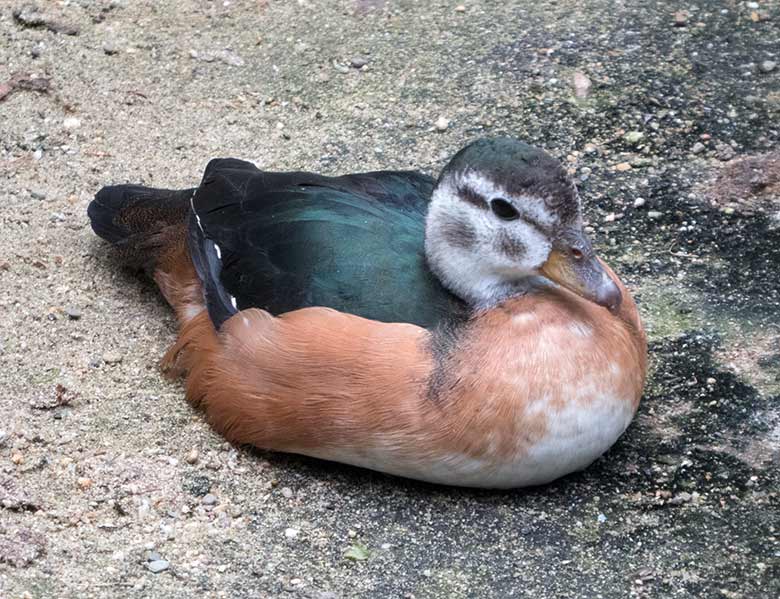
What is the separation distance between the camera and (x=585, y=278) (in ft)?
14.3

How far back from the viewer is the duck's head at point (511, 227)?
4305 mm

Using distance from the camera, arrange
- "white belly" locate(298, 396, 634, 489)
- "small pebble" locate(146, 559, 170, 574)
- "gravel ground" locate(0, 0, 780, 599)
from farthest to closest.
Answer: "white belly" locate(298, 396, 634, 489) → "gravel ground" locate(0, 0, 780, 599) → "small pebble" locate(146, 559, 170, 574)

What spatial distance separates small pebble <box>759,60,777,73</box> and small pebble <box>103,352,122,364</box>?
3740mm

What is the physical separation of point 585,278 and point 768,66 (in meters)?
3.11

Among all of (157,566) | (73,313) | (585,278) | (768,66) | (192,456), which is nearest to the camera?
(157,566)

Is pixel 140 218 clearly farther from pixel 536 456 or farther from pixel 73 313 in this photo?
pixel 536 456

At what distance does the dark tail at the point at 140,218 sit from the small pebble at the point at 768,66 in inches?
126

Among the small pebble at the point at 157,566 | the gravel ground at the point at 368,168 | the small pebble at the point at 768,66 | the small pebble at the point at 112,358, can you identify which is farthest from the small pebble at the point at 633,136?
the small pebble at the point at 157,566

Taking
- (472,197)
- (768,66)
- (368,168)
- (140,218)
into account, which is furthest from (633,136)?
(140,218)

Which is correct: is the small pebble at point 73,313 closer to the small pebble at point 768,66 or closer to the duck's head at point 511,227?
the duck's head at point 511,227

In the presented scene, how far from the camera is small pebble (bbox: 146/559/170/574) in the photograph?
4145 millimetres

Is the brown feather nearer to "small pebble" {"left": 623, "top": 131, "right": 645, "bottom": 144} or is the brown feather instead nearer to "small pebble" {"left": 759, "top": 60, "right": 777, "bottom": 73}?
"small pebble" {"left": 623, "top": 131, "right": 645, "bottom": 144}

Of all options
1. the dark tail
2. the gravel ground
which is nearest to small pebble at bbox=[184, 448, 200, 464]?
the gravel ground

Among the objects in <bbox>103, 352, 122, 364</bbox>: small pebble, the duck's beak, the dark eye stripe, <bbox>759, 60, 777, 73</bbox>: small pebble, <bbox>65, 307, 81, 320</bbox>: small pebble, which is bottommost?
<bbox>65, 307, 81, 320</bbox>: small pebble
